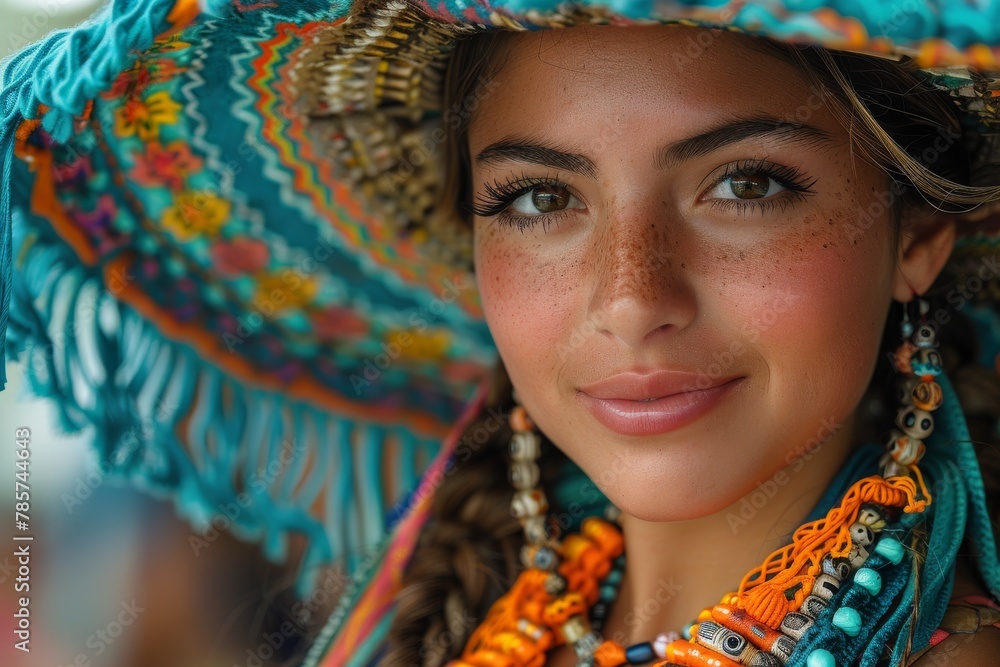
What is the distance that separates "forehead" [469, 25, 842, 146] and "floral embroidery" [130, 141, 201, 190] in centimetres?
55

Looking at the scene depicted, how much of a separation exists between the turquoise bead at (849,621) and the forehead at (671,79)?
466 millimetres

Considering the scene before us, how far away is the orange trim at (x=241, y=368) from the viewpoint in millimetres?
1352

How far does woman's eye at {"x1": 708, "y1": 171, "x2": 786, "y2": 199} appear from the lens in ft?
3.09

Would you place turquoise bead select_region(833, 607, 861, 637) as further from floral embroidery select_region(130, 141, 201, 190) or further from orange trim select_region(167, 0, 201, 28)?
floral embroidery select_region(130, 141, 201, 190)

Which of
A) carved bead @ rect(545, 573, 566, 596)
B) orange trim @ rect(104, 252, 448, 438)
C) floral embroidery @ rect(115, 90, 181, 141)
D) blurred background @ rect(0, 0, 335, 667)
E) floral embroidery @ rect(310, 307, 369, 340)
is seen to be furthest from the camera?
blurred background @ rect(0, 0, 335, 667)

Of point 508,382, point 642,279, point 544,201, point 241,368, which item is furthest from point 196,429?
point 642,279

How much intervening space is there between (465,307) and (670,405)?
0.62m

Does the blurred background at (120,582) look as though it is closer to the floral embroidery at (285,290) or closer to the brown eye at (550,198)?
the floral embroidery at (285,290)

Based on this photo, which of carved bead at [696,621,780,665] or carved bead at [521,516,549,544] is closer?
carved bead at [696,621,780,665]

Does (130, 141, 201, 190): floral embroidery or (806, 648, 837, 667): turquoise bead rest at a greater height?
(130, 141, 201, 190): floral embroidery

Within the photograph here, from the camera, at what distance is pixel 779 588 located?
0.96 m

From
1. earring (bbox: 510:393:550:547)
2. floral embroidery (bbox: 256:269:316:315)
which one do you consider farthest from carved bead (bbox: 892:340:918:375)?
floral embroidery (bbox: 256:269:316:315)

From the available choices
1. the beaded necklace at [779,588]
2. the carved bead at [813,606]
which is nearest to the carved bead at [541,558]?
the beaded necklace at [779,588]

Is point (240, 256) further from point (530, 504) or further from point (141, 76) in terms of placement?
point (530, 504)
